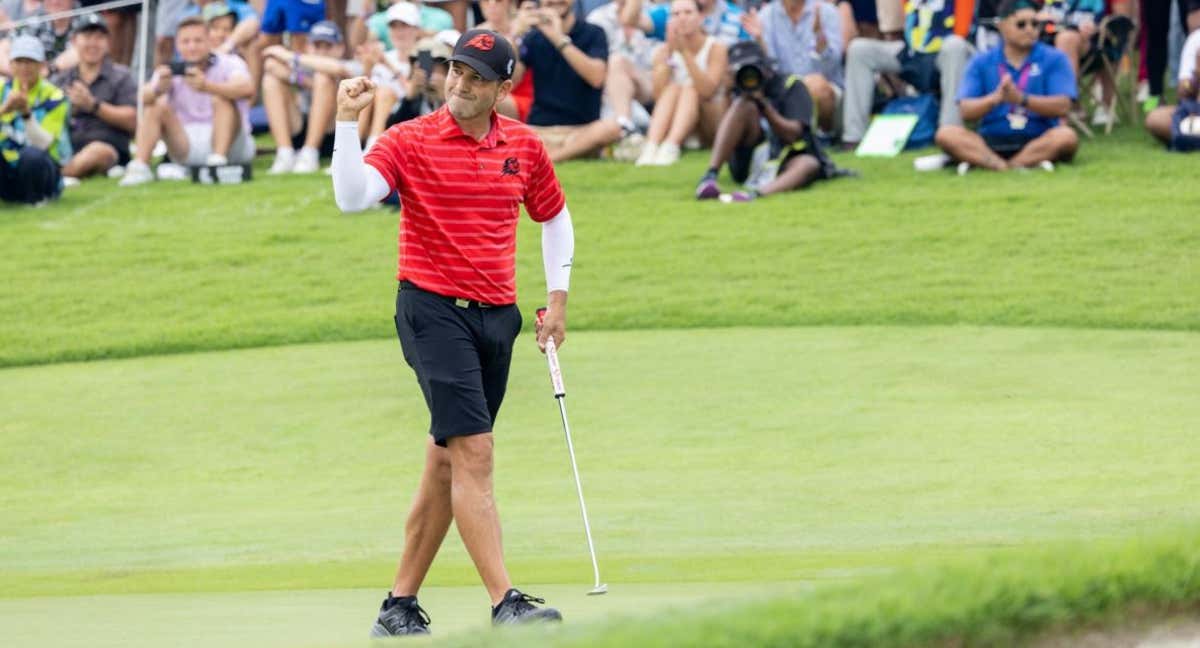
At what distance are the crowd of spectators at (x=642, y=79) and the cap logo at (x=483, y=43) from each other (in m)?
10.8

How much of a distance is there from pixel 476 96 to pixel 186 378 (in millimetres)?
7017

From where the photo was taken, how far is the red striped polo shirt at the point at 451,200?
670 cm

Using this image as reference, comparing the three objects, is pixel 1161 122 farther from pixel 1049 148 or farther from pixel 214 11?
pixel 214 11

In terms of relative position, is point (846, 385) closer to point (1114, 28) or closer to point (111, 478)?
point (111, 478)

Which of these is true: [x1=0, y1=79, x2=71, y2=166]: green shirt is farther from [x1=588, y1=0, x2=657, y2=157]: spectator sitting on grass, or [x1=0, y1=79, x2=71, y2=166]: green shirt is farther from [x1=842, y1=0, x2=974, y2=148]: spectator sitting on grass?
[x1=842, y1=0, x2=974, y2=148]: spectator sitting on grass

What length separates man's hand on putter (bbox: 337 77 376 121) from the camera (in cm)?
638

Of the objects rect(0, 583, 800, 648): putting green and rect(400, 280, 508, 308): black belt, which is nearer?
rect(0, 583, 800, 648): putting green

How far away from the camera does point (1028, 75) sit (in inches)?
685

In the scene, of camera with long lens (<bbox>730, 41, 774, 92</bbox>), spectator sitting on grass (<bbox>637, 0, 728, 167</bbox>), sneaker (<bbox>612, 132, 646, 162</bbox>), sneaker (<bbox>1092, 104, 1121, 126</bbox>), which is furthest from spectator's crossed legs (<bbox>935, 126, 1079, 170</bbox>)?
sneaker (<bbox>612, 132, 646, 162</bbox>)

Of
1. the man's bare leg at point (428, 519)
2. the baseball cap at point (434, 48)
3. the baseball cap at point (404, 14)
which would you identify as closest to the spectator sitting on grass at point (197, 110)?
the baseball cap at point (404, 14)

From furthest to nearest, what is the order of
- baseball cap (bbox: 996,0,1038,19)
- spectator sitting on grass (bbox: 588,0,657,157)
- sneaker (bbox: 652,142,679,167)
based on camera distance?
spectator sitting on grass (bbox: 588,0,657,157)
sneaker (bbox: 652,142,679,167)
baseball cap (bbox: 996,0,1038,19)

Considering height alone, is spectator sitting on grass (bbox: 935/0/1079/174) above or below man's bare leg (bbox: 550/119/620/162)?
above

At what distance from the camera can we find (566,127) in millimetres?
19859

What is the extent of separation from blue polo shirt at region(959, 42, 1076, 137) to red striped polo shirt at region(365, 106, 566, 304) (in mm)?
11257
